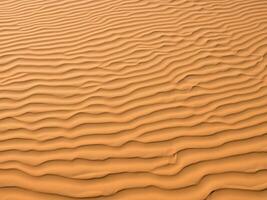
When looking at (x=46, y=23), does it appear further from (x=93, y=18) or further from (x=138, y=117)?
(x=138, y=117)

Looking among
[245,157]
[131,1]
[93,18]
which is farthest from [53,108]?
[131,1]

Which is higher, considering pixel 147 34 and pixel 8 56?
pixel 147 34

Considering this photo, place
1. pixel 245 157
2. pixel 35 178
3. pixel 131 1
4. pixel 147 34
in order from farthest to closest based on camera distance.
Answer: pixel 131 1 → pixel 147 34 → pixel 245 157 → pixel 35 178

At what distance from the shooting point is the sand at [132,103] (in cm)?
342

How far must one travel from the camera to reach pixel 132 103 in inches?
173

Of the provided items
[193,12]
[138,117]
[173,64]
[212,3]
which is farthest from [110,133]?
[212,3]

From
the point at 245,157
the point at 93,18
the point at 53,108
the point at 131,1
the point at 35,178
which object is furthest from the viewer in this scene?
the point at 131,1

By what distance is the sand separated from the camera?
135 inches

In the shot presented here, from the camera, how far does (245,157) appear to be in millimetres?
3670

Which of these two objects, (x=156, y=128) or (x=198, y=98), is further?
(x=198, y=98)

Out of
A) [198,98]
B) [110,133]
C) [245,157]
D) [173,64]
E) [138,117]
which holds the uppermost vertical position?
[173,64]

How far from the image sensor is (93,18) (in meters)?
6.53

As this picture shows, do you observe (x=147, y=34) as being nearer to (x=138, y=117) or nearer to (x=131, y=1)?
(x=131, y=1)

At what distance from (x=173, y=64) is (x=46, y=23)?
256 cm
